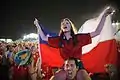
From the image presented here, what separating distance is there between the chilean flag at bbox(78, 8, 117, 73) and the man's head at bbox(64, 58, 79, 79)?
15 centimetres

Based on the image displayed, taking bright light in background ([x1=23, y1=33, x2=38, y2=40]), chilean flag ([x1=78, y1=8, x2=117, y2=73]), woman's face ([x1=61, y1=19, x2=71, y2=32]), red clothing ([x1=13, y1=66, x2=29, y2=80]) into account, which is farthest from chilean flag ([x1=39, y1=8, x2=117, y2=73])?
bright light in background ([x1=23, y1=33, x2=38, y2=40])

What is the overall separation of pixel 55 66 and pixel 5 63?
854 millimetres

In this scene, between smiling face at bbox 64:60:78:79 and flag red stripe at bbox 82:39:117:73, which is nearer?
smiling face at bbox 64:60:78:79

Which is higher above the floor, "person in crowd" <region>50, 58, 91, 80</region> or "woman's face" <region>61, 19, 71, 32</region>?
"woman's face" <region>61, 19, 71, 32</region>

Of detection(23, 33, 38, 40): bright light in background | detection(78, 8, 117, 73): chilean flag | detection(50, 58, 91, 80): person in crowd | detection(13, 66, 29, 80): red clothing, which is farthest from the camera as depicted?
detection(23, 33, 38, 40): bright light in background

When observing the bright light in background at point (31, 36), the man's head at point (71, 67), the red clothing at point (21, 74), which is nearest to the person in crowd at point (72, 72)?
the man's head at point (71, 67)

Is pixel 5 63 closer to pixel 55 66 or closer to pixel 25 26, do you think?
pixel 25 26

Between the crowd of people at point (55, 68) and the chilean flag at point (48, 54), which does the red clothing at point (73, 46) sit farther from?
the chilean flag at point (48, 54)

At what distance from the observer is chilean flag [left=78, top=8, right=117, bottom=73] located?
2.77 m

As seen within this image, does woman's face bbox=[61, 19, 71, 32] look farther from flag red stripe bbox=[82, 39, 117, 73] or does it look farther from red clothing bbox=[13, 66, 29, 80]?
red clothing bbox=[13, 66, 29, 80]

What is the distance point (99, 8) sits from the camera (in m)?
3.67

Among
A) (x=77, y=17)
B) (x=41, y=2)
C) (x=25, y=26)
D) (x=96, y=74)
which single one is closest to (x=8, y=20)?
(x=25, y=26)

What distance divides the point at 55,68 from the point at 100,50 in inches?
17.7

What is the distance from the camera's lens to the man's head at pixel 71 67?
266 cm
